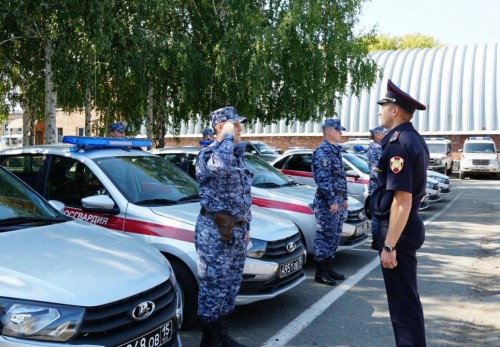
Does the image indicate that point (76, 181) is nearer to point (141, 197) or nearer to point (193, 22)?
point (141, 197)

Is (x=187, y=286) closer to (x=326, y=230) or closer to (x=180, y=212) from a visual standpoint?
(x=180, y=212)

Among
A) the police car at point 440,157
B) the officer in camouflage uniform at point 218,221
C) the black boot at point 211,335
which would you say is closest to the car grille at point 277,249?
the officer in camouflage uniform at point 218,221

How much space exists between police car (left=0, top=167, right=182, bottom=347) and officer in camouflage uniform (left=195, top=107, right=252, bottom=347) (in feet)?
1.51

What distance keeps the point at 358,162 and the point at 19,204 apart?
916 cm

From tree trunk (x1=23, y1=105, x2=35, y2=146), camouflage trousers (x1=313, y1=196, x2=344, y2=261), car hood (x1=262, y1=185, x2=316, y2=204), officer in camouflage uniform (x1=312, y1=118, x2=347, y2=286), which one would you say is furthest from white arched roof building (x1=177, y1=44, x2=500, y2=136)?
camouflage trousers (x1=313, y1=196, x2=344, y2=261)

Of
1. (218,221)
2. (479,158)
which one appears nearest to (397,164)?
(218,221)

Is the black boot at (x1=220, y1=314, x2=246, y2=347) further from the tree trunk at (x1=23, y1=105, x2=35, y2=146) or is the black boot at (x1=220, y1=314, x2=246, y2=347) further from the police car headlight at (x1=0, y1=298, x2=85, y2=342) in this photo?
the tree trunk at (x1=23, y1=105, x2=35, y2=146)

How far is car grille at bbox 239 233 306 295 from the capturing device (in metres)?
4.50

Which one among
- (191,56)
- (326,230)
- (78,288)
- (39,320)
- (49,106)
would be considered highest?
(191,56)

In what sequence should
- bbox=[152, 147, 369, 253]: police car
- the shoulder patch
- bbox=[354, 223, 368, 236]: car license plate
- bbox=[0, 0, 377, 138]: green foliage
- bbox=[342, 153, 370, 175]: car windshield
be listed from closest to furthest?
the shoulder patch
bbox=[152, 147, 369, 253]: police car
bbox=[354, 223, 368, 236]: car license plate
bbox=[342, 153, 370, 175]: car windshield
bbox=[0, 0, 377, 138]: green foliage

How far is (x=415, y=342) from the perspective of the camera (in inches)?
135

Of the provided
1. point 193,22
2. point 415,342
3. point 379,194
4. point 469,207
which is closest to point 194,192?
point 379,194

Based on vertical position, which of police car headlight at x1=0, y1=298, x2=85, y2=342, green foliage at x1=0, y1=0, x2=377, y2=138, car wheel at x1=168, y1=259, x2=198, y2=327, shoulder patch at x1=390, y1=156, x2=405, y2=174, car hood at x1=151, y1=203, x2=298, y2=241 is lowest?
car wheel at x1=168, y1=259, x2=198, y2=327

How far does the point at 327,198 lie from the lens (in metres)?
6.02
